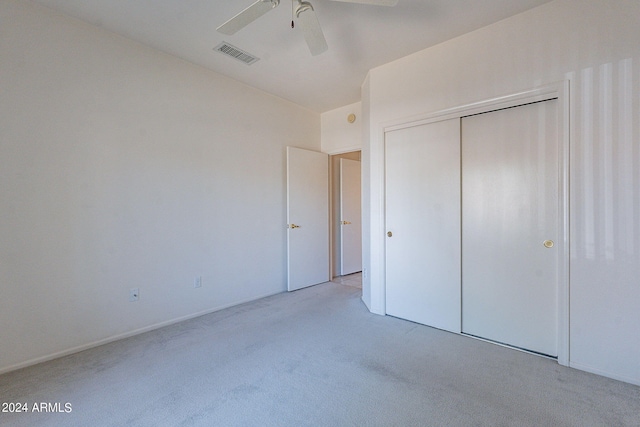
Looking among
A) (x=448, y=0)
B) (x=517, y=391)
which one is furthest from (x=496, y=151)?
(x=517, y=391)

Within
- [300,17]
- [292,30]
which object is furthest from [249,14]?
[292,30]

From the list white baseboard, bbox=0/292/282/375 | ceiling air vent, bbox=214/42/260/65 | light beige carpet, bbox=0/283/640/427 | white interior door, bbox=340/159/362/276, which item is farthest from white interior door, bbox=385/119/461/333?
white baseboard, bbox=0/292/282/375

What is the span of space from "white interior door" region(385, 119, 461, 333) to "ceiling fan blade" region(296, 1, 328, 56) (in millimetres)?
1301

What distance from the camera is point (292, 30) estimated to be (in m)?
2.39

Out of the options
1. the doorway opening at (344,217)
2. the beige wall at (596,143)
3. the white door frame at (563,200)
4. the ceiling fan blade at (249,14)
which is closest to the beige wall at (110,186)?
the ceiling fan blade at (249,14)

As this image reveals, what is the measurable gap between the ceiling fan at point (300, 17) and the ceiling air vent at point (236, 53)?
89 cm

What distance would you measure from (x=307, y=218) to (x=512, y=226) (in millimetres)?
2555

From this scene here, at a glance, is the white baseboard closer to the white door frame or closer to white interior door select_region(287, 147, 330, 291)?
white interior door select_region(287, 147, 330, 291)

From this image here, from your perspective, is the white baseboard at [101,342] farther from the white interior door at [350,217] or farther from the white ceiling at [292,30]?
the white ceiling at [292,30]

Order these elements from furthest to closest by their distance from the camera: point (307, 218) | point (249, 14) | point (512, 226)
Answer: point (307, 218)
point (512, 226)
point (249, 14)

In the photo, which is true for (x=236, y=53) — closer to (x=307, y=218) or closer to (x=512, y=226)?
(x=307, y=218)

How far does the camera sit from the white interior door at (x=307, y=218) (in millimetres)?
3902

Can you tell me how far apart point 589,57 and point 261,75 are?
2.91 metres

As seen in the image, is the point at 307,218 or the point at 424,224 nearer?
the point at 424,224
